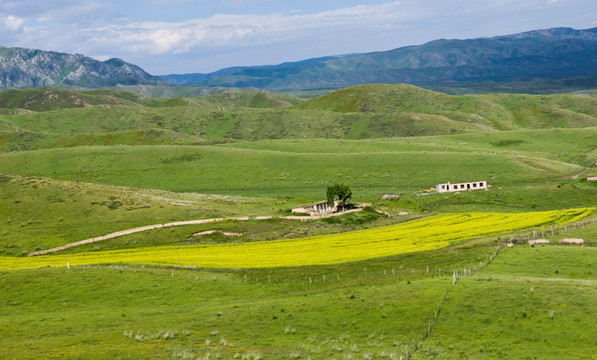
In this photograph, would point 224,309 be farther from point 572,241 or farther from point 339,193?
point 339,193

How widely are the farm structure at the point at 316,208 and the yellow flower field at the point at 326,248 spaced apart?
63.6 ft

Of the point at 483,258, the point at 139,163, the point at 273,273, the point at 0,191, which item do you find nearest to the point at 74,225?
the point at 0,191

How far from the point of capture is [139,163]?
186 m

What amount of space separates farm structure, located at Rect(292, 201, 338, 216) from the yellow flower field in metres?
19.4

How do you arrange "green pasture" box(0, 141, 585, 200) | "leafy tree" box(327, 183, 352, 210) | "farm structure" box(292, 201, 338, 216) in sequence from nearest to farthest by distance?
"farm structure" box(292, 201, 338, 216)
"leafy tree" box(327, 183, 352, 210)
"green pasture" box(0, 141, 585, 200)

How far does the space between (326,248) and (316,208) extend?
37.5 meters

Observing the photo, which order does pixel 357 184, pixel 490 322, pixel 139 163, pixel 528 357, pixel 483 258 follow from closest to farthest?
pixel 528 357, pixel 490 322, pixel 483 258, pixel 357 184, pixel 139 163

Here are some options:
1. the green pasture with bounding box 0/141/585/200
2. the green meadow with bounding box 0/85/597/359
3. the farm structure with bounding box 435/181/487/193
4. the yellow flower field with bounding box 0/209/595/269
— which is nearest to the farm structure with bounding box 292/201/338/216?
the green meadow with bounding box 0/85/597/359

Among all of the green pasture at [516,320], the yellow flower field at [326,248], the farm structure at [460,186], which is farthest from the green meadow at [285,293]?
the farm structure at [460,186]

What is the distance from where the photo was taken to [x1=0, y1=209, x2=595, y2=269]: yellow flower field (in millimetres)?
65375

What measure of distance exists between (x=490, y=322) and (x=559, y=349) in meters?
5.12

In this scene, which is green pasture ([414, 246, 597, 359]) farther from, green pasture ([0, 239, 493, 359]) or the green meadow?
green pasture ([0, 239, 493, 359])

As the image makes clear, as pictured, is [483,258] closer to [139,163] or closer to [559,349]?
[559,349]

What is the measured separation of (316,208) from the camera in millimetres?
110312
